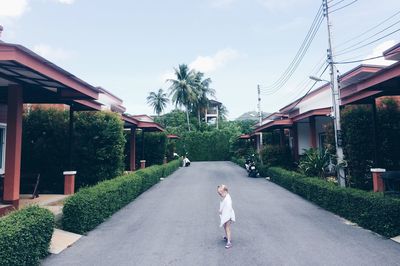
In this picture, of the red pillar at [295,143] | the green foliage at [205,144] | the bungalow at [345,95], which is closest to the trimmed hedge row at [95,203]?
the bungalow at [345,95]

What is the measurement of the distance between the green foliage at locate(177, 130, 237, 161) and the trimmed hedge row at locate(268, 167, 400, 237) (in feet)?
104

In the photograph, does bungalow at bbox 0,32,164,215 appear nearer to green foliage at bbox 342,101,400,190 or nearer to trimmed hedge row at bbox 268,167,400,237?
trimmed hedge row at bbox 268,167,400,237

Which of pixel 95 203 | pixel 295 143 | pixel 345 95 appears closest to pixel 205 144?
pixel 295 143

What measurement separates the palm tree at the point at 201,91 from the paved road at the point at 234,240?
135 feet

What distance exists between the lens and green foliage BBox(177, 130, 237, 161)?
44375 millimetres

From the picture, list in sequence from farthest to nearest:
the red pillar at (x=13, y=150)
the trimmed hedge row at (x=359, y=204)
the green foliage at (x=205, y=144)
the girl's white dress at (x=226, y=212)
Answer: the green foliage at (x=205, y=144)
the red pillar at (x=13, y=150)
the trimmed hedge row at (x=359, y=204)
the girl's white dress at (x=226, y=212)

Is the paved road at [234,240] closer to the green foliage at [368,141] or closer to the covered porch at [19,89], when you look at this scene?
the green foliage at [368,141]

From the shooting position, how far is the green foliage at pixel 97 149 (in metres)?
12.9

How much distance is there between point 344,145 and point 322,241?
20.4 ft

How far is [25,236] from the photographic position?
4.95 meters

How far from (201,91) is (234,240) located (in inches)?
1812

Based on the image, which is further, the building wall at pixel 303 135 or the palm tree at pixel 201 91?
the palm tree at pixel 201 91

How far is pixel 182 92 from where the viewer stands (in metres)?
48.1

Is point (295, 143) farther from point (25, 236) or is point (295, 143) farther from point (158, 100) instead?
point (158, 100)
